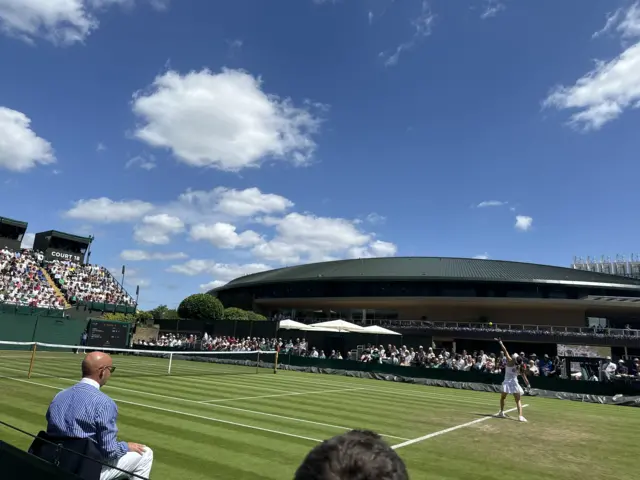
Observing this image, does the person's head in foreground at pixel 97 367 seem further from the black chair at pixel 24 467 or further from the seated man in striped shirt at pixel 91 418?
the black chair at pixel 24 467

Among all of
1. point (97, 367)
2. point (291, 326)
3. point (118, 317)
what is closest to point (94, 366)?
point (97, 367)

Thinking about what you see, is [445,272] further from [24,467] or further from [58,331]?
[24,467]

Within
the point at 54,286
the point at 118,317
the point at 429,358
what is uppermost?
the point at 54,286

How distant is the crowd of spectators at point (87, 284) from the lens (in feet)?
170

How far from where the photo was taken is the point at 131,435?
8031 millimetres

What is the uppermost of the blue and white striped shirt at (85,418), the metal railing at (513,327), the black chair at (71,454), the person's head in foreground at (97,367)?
the metal railing at (513,327)

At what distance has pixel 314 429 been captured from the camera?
967cm

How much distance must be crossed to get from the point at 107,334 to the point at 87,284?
80.0 ft

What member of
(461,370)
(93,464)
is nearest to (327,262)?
(461,370)

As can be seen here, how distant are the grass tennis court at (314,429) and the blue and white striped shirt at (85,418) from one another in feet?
7.64

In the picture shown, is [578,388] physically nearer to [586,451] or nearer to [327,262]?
[586,451]

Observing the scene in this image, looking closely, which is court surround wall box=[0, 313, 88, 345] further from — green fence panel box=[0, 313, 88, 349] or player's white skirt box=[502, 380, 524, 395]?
player's white skirt box=[502, 380, 524, 395]

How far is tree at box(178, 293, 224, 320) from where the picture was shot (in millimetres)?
50656

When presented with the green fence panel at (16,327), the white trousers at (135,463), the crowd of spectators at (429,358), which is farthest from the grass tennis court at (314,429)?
the green fence panel at (16,327)
